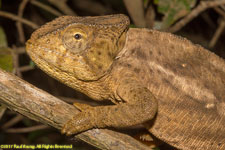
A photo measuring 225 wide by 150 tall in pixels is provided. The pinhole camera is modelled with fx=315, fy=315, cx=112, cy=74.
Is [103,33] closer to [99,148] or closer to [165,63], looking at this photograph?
[165,63]

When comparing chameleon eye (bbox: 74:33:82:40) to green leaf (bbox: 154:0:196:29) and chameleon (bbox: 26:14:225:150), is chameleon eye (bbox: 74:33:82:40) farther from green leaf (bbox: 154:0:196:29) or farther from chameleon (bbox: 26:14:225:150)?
green leaf (bbox: 154:0:196:29)

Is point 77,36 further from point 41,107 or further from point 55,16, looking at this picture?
point 55,16

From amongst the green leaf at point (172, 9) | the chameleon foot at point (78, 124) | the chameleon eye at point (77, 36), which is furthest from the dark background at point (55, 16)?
the chameleon foot at point (78, 124)

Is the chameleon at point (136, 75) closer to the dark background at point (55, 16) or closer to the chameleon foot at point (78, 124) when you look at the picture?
the chameleon foot at point (78, 124)

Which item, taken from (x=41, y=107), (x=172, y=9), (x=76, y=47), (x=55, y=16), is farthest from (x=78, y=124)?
(x=55, y=16)

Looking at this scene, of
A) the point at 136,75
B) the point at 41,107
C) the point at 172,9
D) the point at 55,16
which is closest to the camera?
the point at 41,107

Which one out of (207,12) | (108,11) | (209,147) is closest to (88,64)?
(209,147)

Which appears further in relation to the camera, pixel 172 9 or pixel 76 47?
pixel 172 9
